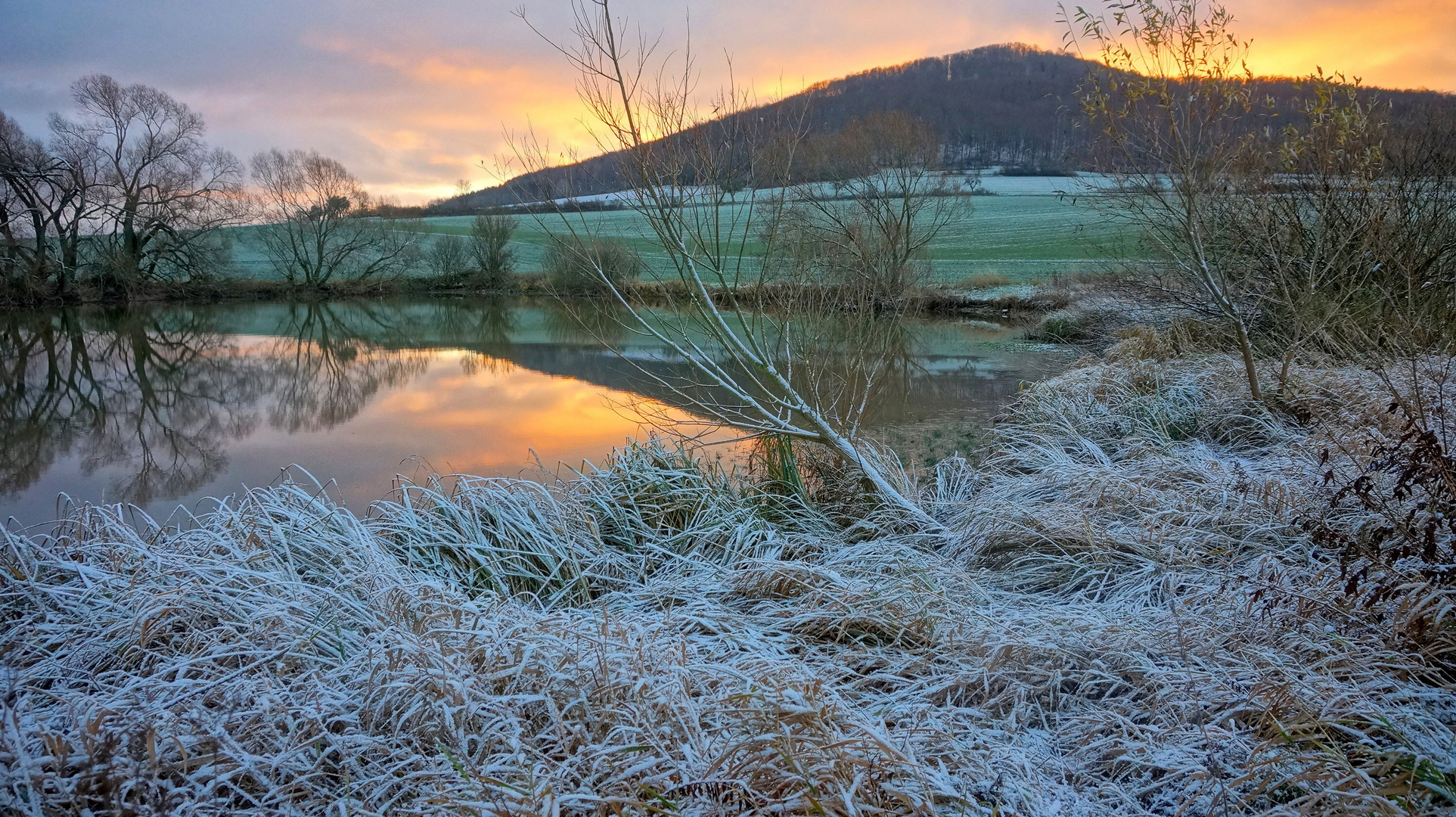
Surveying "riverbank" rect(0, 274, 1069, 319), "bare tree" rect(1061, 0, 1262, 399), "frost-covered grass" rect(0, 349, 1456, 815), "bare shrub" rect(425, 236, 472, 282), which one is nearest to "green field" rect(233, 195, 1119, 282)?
"riverbank" rect(0, 274, 1069, 319)

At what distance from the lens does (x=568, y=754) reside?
7.45 feet

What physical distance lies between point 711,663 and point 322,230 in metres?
37.2

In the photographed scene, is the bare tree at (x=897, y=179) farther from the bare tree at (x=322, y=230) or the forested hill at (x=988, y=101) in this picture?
the bare tree at (x=322, y=230)

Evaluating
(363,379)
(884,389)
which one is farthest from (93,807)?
(363,379)

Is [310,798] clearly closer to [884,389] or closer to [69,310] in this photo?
[884,389]

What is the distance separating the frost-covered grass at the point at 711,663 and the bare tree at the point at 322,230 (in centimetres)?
3370

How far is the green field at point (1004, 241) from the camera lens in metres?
28.2

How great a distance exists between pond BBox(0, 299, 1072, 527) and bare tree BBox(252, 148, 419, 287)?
13.8 metres

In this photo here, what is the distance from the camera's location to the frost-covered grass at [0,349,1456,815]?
7.01 ft

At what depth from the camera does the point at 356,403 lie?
11.7m

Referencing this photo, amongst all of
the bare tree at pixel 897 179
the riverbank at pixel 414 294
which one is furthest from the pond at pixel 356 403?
the riverbank at pixel 414 294

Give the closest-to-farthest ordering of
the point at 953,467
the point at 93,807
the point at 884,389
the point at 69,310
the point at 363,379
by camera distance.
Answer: the point at 93,807 < the point at 953,467 < the point at 884,389 < the point at 363,379 < the point at 69,310

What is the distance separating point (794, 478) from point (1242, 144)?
5.11 m

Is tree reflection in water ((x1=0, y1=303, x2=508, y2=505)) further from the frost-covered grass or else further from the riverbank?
the riverbank
